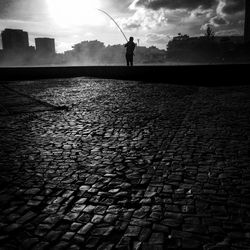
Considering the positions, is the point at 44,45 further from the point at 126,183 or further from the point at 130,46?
the point at 126,183

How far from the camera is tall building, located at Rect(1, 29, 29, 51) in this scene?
160625mm

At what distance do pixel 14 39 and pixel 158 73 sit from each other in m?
178

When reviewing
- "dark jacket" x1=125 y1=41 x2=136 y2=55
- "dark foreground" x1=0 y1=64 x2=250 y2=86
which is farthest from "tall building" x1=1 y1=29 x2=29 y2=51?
"dark jacket" x1=125 y1=41 x2=136 y2=55

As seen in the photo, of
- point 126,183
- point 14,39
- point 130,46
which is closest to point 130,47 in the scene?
point 130,46

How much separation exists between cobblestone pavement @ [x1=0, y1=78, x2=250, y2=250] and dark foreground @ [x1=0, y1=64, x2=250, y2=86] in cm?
722

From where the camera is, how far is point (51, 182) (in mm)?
2484

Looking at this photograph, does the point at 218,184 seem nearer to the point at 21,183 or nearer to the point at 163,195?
the point at 163,195

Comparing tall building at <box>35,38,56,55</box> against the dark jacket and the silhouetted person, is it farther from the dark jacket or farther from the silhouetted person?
the dark jacket

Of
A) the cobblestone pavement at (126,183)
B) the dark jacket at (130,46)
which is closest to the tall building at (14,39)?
the dark jacket at (130,46)

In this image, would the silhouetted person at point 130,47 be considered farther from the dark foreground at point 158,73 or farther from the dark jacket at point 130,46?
the dark foreground at point 158,73

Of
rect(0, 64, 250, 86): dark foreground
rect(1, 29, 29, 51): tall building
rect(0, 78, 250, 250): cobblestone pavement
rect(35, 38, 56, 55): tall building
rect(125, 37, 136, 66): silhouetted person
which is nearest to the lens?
rect(0, 78, 250, 250): cobblestone pavement

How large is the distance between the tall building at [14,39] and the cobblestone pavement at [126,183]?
598 ft

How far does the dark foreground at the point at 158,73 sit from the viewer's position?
1139 centimetres

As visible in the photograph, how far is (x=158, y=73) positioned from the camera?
13.2m
